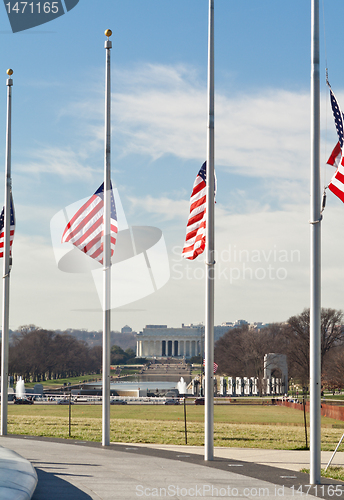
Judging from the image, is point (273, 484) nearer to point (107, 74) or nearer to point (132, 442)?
point (132, 442)

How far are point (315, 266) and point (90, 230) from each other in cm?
909

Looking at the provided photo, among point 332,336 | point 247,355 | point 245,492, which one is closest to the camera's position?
point 245,492

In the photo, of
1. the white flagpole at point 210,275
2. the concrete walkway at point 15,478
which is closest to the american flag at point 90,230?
the white flagpole at point 210,275

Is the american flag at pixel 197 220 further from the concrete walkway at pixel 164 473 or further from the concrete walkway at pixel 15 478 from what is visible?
the concrete walkway at pixel 15 478

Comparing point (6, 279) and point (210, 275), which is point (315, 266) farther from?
point (6, 279)

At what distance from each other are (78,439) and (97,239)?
7.97 metres

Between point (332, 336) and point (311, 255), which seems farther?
point (332, 336)

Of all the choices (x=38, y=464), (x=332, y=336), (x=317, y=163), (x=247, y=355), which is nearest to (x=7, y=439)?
(x=38, y=464)

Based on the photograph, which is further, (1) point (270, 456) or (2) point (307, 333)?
(2) point (307, 333)

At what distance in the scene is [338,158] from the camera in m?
15.6

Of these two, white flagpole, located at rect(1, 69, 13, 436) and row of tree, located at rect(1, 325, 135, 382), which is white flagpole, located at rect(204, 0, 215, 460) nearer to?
white flagpole, located at rect(1, 69, 13, 436)

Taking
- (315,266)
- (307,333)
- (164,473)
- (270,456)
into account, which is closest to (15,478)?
(164,473)

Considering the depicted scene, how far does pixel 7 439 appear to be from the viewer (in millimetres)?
22391

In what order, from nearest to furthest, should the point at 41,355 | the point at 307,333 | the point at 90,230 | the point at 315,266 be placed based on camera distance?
the point at 315,266, the point at 90,230, the point at 307,333, the point at 41,355
